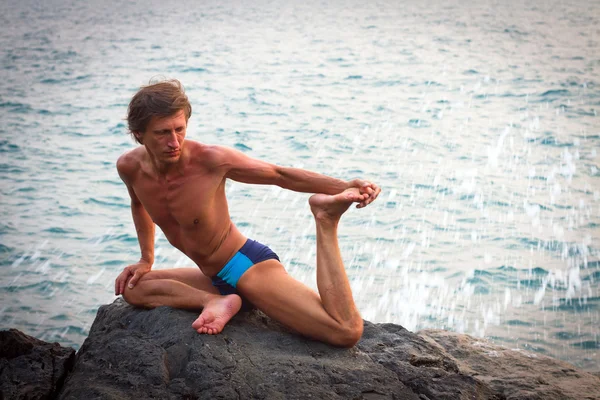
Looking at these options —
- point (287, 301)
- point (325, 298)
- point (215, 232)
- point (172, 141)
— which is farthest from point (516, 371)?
point (172, 141)

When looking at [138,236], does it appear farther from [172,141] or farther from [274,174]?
[274,174]

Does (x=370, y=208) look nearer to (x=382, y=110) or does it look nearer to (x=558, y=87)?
(x=382, y=110)

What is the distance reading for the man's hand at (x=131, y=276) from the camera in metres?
3.96

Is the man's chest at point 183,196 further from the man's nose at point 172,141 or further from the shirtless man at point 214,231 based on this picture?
the man's nose at point 172,141

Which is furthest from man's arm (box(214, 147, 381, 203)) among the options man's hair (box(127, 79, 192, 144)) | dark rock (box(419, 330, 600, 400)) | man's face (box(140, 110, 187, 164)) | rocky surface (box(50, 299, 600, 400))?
dark rock (box(419, 330, 600, 400))

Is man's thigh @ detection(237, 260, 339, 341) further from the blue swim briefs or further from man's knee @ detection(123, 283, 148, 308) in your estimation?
man's knee @ detection(123, 283, 148, 308)

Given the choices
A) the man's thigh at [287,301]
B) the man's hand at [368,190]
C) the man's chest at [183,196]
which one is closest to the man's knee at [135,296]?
the man's chest at [183,196]

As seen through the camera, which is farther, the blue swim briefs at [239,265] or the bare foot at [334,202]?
the blue swim briefs at [239,265]

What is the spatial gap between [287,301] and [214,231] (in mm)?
565

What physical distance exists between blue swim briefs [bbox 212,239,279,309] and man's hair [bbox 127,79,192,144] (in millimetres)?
855

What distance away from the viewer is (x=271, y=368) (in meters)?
3.39

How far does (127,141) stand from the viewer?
1417 cm

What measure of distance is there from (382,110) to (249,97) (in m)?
3.30

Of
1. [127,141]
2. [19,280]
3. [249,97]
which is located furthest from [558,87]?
[19,280]
